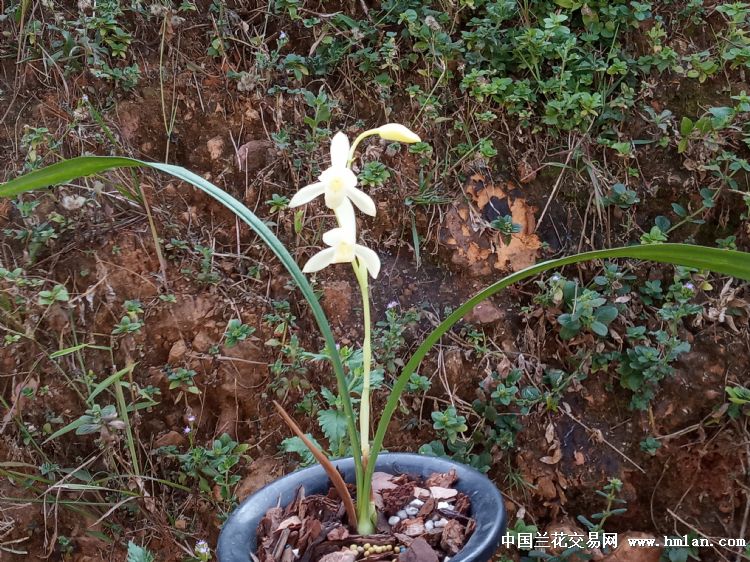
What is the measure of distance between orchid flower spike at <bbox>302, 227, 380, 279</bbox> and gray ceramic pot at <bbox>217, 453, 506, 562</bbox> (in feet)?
1.07

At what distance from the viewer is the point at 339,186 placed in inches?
29.7

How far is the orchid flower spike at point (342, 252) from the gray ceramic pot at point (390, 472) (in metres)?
0.33

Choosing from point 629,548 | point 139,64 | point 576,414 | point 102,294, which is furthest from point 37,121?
point 629,548

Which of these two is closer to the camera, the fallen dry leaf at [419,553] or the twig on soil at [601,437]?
the fallen dry leaf at [419,553]

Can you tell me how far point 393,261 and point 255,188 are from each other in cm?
40

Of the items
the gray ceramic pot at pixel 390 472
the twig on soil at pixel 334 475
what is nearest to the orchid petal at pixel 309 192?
the twig on soil at pixel 334 475

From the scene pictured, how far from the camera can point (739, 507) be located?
1393 millimetres

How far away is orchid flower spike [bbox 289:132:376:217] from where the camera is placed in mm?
752

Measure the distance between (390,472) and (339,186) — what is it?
47cm

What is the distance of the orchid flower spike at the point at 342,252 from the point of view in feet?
2.52

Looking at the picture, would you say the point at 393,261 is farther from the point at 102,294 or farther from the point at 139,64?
the point at 139,64

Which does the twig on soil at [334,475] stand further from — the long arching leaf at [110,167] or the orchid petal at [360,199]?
the orchid petal at [360,199]

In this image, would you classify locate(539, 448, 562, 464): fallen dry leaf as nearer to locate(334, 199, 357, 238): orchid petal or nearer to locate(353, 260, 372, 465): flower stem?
locate(353, 260, 372, 465): flower stem

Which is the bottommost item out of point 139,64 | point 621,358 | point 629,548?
point 629,548
